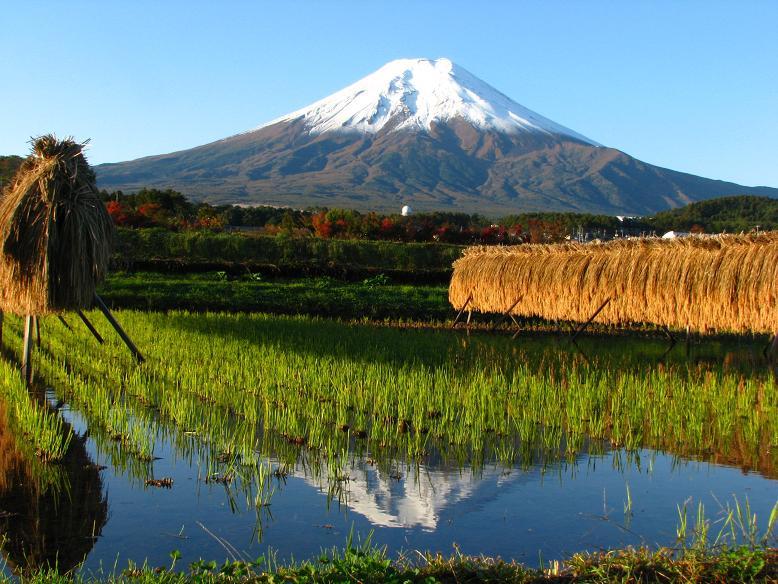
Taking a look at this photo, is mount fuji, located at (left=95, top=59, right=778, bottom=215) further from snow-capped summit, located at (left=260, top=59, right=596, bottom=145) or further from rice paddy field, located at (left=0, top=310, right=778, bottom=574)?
rice paddy field, located at (left=0, top=310, right=778, bottom=574)

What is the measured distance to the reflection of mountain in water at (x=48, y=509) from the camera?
443 centimetres

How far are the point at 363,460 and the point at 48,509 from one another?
228cm

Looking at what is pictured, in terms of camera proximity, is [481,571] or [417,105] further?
[417,105]

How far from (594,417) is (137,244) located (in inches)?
902

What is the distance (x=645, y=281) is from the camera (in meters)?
13.2

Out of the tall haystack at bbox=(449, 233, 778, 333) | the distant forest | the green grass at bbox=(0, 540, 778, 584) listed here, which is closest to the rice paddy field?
the green grass at bbox=(0, 540, 778, 584)

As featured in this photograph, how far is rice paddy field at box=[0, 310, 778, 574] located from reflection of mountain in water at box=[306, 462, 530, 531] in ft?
0.07

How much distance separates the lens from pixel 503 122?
559 ft

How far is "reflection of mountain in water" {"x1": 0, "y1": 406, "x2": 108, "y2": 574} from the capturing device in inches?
174

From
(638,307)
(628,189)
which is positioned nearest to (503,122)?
(628,189)

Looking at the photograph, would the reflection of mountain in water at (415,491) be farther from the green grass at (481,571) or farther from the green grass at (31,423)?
the green grass at (31,423)

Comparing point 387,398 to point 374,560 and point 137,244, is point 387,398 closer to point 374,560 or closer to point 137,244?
point 374,560

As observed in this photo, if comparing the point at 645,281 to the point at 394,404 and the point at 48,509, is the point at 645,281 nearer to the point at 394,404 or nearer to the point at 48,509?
the point at 394,404

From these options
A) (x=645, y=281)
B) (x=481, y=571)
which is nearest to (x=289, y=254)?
(x=645, y=281)
